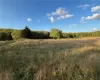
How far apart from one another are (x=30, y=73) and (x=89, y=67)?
2019mm

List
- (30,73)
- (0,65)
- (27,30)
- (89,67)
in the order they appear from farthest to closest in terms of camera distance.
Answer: (27,30), (0,65), (30,73), (89,67)

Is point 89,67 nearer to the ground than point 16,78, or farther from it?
farther from it

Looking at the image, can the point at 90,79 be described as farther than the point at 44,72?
No

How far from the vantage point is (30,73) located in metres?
5.08

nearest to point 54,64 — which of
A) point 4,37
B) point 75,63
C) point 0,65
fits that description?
point 75,63

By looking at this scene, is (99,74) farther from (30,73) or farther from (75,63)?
(30,73)

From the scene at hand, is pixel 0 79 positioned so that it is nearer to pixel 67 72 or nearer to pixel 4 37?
pixel 67 72

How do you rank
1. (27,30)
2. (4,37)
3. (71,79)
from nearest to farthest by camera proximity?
(71,79) → (27,30) → (4,37)

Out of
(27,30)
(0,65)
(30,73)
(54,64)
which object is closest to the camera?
(30,73)

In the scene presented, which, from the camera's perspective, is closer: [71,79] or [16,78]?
[71,79]

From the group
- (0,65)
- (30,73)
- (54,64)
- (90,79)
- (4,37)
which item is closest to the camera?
(90,79)

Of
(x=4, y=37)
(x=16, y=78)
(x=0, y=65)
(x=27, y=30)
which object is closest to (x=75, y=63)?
(x=16, y=78)

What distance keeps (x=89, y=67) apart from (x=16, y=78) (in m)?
2.42

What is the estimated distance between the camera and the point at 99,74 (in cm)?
437
